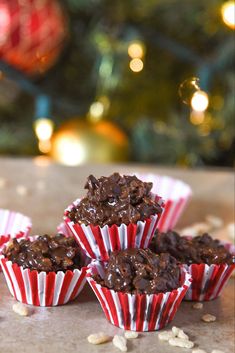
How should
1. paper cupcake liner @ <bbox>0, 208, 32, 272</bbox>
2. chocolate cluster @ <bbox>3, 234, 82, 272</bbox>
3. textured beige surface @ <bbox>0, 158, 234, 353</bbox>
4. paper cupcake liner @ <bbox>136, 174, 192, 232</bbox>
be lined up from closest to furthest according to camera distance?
textured beige surface @ <bbox>0, 158, 234, 353</bbox>, chocolate cluster @ <bbox>3, 234, 82, 272</bbox>, paper cupcake liner @ <bbox>0, 208, 32, 272</bbox>, paper cupcake liner @ <bbox>136, 174, 192, 232</bbox>

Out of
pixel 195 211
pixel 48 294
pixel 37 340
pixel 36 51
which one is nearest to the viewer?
pixel 37 340

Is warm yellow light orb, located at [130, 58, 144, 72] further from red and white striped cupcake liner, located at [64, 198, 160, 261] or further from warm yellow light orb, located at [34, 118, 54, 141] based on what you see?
red and white striped cupcake liner, located at [64, 198, 160, 261]

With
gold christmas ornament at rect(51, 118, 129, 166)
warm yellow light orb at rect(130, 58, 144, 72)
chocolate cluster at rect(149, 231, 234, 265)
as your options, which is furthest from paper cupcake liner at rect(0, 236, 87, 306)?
warm yellow light orb at rect(130, 58, 144, 72)

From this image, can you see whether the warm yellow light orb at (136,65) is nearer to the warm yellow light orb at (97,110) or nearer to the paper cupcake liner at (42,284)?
the warm yellow light orb at (97,110)

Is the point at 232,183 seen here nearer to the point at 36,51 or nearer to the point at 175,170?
the point at 175,170

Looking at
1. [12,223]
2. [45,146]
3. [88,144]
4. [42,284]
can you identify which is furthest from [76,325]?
[45,146]

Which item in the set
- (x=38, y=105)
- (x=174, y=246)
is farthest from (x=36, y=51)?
(x=174, y=246)
